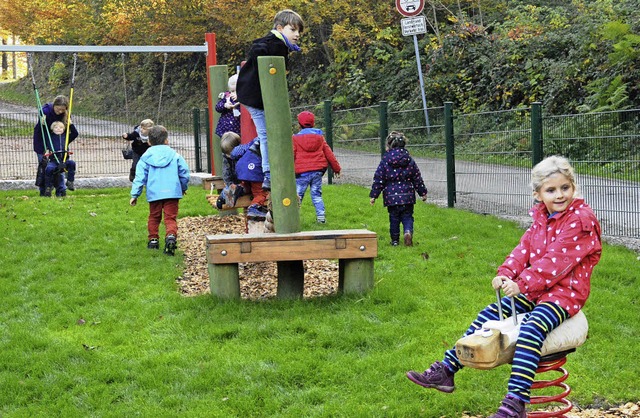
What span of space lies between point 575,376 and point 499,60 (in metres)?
16.1

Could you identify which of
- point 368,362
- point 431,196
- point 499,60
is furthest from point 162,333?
point 499,60

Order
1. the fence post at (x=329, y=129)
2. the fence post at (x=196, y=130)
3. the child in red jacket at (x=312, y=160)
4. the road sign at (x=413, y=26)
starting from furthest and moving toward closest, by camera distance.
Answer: the road sign at (x=413, y=26) → the fence post at (x=196, y=130) → the fence post at (x=329, y=129) → the child in red jacket at (x=312, y=160)

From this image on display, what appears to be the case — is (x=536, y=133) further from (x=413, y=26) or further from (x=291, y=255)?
(x=413, y=26)

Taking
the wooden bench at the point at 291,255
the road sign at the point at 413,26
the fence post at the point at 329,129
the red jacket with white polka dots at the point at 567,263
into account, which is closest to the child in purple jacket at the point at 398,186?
the wooden bench at the point at 291,255

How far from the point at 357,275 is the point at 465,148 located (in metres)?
5.80

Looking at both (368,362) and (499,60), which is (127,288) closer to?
(368,362)

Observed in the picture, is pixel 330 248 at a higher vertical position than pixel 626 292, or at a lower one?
higher

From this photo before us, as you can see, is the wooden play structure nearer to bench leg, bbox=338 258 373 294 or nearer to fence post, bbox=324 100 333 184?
bench leg, bbox=338 258 373 294

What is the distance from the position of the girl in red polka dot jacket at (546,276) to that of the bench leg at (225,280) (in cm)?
314

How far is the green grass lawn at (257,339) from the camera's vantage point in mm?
5312

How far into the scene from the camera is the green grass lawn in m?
5.31

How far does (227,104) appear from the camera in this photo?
1027cm

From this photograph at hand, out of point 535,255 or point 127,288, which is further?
point 127,288

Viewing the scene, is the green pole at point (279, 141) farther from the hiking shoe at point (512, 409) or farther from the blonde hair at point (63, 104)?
the blonde hair at point (63, 104)
